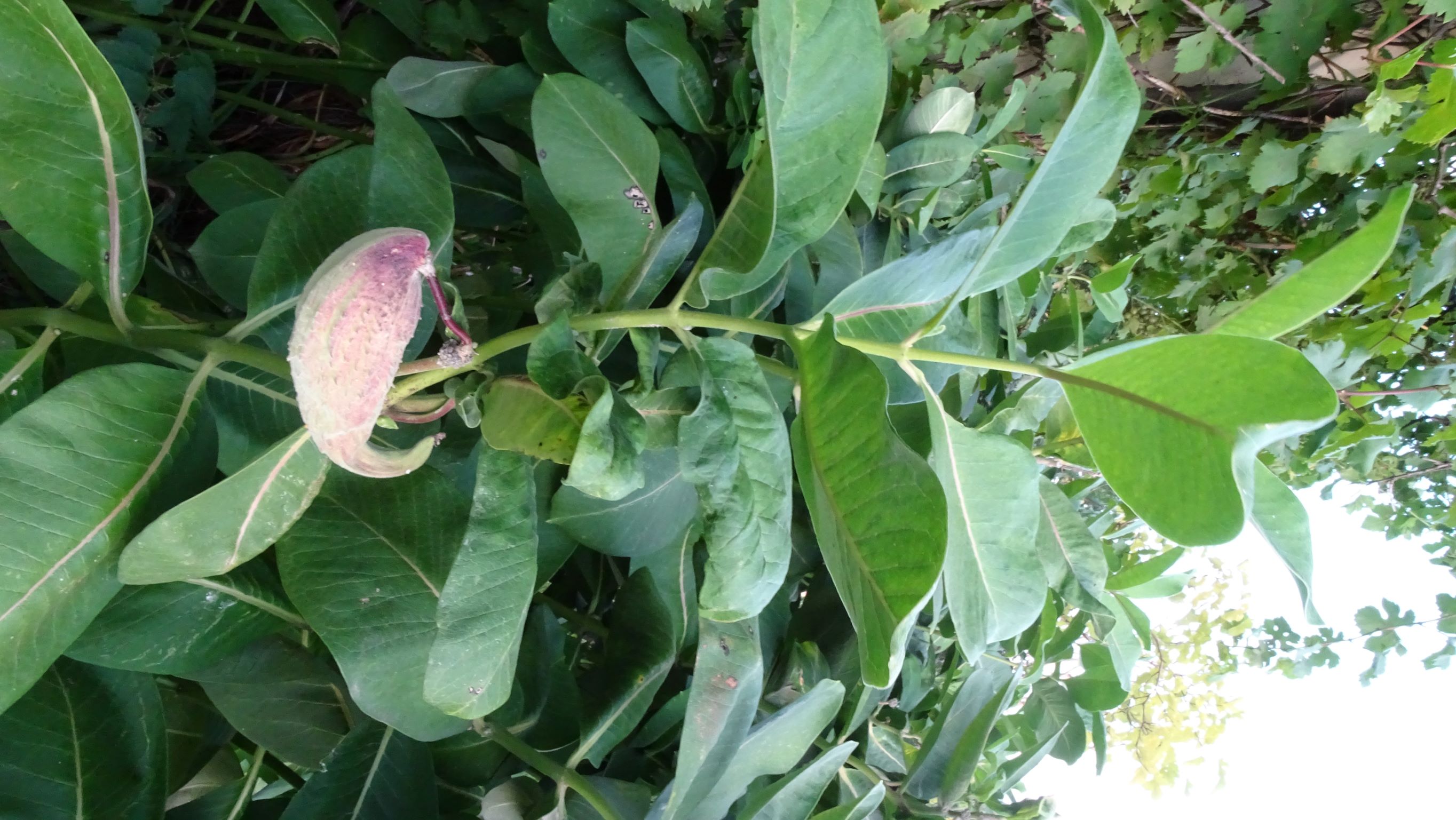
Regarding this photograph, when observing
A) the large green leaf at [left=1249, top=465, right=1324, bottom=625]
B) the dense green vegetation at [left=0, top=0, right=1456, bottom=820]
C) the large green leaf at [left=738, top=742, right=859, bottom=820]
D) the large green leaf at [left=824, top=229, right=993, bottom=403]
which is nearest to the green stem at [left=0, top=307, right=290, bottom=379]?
the dense green vegetation at [left=0, top=0, right=1456, bottom=820]

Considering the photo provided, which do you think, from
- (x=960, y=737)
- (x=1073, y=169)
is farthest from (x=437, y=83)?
(x=960, y=737)

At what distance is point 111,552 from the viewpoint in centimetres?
42

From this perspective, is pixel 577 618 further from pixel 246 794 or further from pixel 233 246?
pixel 233 246

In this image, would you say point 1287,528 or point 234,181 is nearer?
point 1287,528

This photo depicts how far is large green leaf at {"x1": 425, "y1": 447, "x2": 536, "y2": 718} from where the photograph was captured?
1.44ft

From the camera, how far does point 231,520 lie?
42cm

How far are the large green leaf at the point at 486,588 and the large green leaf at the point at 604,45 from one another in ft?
1.07

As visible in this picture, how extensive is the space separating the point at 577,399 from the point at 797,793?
39 cm

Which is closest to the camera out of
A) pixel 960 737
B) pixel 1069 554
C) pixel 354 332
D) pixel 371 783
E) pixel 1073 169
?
→ pixel 354 332

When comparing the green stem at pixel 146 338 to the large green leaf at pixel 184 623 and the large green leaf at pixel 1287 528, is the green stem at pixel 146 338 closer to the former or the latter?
the large green leaf at pixel 184 623

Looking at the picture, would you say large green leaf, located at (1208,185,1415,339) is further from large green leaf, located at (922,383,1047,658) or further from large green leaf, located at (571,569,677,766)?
large green leaf, located at (571,569,677,766)

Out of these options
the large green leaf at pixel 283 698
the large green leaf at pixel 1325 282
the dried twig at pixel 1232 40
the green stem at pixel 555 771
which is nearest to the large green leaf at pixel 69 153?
the large green leaf at pixel 283 698

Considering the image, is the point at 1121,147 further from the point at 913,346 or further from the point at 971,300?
the point at 971,300

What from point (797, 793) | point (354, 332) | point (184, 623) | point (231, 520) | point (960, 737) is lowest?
point (960, 737)
